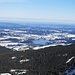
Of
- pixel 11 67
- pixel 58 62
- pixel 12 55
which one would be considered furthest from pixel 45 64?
pixel 12 55

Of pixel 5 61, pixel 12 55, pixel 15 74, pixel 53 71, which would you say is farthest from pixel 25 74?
Result: pixel 12 55

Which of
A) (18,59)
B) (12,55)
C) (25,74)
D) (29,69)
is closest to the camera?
(25,74)

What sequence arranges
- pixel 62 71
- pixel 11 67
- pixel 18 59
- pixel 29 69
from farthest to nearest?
pixel 18 59
pixel 11 67
pixel 29 69
pixel 62 71

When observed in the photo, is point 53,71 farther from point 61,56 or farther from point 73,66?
point 61,56

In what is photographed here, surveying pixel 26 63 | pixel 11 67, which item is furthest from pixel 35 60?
pixel 11 67

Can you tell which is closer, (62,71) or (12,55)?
(62,71)

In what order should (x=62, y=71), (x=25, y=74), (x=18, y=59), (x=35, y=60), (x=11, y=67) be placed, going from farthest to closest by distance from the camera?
1. (x=18, y=59)
2. (x=35, y=60)
3. (x=11, y=67)
4. (x=25, y=74)
5. (x=62, y=71)

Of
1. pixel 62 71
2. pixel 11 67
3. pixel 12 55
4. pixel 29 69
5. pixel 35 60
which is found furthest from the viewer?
pixel 12 55

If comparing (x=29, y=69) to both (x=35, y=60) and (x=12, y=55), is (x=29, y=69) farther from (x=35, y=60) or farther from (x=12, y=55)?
(x=12, y=55)
